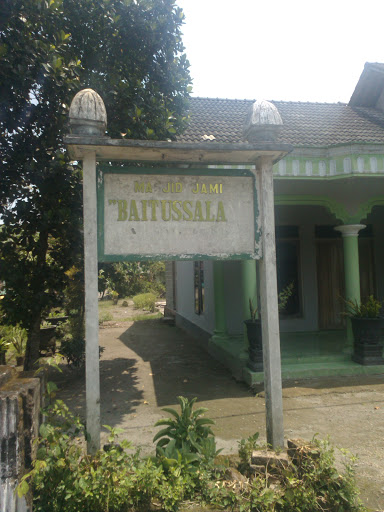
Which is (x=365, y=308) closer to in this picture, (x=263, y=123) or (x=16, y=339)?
(x=263, y=123)

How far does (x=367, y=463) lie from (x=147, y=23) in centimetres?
586

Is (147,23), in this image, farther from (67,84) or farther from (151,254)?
(151,254)

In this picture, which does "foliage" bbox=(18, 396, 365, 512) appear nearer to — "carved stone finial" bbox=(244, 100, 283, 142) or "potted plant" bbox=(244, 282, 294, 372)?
"carved stone finial" bbox=(244, 100, 283, 142)

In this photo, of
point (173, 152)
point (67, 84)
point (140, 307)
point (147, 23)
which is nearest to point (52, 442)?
point (173, 152)

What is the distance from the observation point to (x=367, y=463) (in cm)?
362

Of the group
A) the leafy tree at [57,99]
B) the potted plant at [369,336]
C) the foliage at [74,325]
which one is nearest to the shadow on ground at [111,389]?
the foliage at [74,325]

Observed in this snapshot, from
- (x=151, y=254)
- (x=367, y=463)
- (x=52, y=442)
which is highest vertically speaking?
(x=151, y=254)

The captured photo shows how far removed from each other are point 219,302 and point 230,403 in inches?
121

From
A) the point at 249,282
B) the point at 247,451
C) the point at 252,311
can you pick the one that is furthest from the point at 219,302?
the point at 247,451

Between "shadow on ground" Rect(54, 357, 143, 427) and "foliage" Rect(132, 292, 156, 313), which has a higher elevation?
"foliage" Rect(132, 292, 156, 313)

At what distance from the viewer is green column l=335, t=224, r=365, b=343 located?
7.05 metres

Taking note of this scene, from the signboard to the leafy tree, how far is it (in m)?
1.84

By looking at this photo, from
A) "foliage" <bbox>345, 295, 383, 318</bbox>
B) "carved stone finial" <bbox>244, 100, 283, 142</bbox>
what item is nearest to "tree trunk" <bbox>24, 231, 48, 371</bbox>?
"carved stone finial" <bbox>244, 100, 283, 142</bbox>

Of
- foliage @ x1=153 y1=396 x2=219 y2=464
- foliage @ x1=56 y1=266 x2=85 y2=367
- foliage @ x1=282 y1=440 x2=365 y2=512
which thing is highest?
foliage @ x1=56 y1=266 x2=85 y2=367
